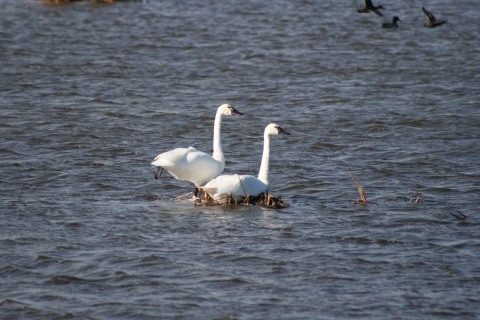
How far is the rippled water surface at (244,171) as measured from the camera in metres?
6.31

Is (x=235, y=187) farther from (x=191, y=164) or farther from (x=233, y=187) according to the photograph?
A: (x=191, y=164)

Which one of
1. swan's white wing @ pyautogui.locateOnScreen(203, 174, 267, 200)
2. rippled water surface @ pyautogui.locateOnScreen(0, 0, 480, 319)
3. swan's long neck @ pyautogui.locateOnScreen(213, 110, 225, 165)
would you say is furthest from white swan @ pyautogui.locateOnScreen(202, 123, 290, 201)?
swan's long neck @ pyautogui.locateOnScreen(213, 110, 225, 165)

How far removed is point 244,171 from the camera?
10508mm

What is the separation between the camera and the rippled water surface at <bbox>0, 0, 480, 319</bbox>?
20.7 feet

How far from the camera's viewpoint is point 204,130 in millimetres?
12945

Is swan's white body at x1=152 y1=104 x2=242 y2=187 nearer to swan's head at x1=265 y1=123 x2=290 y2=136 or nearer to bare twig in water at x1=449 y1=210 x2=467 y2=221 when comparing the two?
swan's head at x1=265 y1=123 x2=290 y2=136

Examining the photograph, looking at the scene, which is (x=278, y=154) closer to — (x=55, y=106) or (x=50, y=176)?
(x=50, y=176)

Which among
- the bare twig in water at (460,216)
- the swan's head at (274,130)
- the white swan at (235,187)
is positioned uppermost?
the swan's head at (274,130)

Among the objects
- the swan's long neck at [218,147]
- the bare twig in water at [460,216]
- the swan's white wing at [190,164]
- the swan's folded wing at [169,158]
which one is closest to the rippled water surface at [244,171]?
the bare twig in water at [460,216]

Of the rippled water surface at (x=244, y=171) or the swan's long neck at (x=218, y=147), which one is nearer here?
the rippled water surface at (x=244, y=171)

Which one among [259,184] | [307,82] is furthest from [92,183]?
[307,82]

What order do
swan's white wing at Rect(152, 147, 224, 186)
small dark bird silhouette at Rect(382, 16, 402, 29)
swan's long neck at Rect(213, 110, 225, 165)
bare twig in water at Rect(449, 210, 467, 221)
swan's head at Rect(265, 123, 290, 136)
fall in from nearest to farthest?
1. bare twig in water at Rect(449, 210, 467, 221)
2. swan's white wing at Rect(152, 147, 224, 186)
3. swan's long neck at Rect(213, 110, 225, 165)
4. swan's head at Rect(265, 123, 290, 136)
5. small dark bird silhouette at Rect(382, 16, 402, 29)

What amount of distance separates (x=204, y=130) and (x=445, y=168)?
4122mm

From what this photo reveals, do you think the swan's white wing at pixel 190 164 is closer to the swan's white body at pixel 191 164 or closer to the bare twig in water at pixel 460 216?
the swan's white body at pixel 191 164
